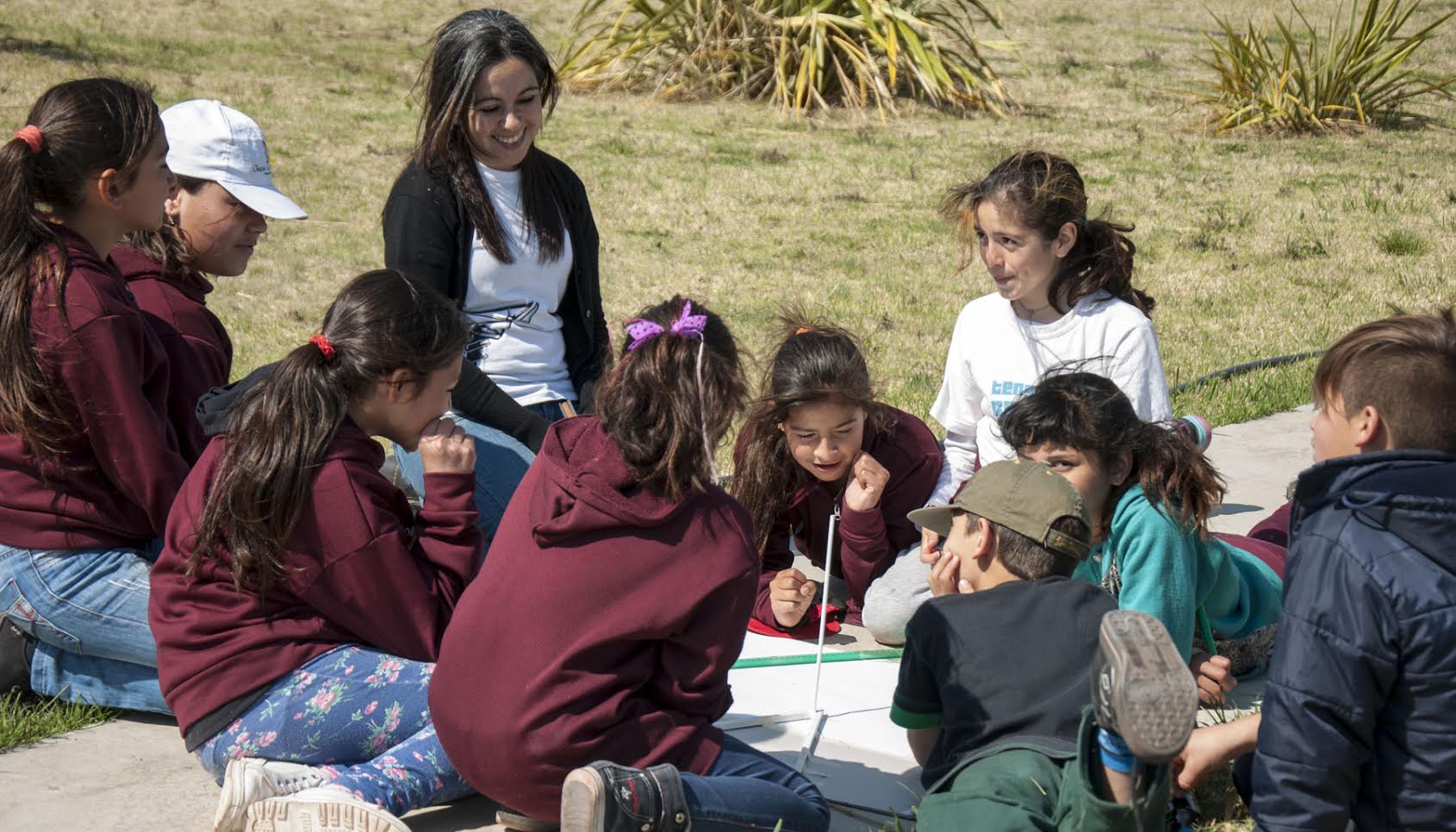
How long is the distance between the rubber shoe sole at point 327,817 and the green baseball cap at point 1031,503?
1.27 metres

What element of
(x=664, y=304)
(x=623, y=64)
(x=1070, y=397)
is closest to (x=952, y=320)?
(x=1070, y=397)

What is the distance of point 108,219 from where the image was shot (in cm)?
360

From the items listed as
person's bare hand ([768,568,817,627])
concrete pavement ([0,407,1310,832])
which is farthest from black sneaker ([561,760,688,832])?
person's bare hand ([768,568,817,627])

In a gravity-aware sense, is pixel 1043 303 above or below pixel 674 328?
below

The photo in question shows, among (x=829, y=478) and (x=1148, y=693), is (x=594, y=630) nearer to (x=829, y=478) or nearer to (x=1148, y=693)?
(x=1148, y=693)

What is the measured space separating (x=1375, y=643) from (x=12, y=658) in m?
3.00

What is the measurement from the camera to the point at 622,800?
261cm

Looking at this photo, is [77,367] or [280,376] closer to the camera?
[280,376]

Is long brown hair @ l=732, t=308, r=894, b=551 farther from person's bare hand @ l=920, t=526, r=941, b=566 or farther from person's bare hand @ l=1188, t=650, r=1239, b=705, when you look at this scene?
person's bare hand @ l=1188, t=650, r=1239, b=705

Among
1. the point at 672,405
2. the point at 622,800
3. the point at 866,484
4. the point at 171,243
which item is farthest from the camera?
the point at 866,484

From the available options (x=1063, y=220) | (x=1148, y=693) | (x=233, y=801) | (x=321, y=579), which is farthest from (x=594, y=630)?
(x=1063, y=220)

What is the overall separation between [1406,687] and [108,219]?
3.01 m

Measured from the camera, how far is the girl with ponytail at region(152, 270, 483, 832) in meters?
3.00

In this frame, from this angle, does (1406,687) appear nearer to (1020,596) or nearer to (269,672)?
(1020,596)
